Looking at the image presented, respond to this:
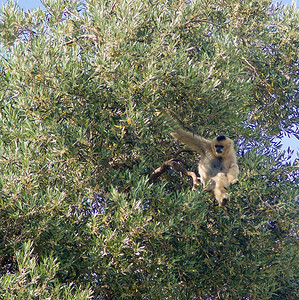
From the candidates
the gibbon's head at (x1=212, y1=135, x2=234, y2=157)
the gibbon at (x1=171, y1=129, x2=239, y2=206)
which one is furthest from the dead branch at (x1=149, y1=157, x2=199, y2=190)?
the gibbon's head at (x1=212, y1=135, x2=234, y2=157)

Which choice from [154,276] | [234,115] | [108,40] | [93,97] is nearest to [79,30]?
[108,40]

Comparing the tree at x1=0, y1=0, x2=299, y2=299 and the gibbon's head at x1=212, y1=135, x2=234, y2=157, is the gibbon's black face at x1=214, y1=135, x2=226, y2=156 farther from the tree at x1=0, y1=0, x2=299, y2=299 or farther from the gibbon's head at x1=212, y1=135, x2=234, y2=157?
the tree at x1=0, y1=0, x2=299, y2=299

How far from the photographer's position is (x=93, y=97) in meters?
9.88

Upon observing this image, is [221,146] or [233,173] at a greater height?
[221,146]

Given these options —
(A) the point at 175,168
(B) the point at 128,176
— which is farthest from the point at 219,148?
(B) the point at 128,176

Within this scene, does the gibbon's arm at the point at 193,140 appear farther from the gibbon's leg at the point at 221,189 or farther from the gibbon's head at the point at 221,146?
the gibbon's leg at the point at 221,189

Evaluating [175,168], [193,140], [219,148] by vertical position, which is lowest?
[175,168]

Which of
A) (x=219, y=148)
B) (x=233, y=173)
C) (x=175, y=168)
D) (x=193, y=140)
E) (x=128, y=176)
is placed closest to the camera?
(x=128, y=176)

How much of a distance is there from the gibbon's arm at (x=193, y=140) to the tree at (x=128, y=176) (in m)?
0.28

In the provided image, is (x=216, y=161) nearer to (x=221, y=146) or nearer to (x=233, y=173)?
(x=221, y=146)

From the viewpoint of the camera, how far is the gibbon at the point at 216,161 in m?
11.1

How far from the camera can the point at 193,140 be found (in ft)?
37.3

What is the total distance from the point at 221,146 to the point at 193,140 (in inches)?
35.2

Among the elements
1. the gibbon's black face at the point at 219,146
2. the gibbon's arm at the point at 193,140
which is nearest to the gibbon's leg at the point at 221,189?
the gibbon's black face at the point at 219,146
